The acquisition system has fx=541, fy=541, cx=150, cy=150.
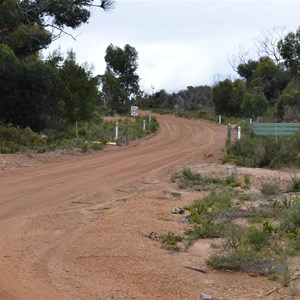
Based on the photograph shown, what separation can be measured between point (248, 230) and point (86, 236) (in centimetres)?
246

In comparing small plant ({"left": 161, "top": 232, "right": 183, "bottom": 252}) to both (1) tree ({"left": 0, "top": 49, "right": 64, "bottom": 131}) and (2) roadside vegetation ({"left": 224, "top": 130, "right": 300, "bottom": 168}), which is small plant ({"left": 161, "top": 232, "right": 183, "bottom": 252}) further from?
(1) tree ({"left": 0, "top": 49, "right": 64, "bottom": 131})

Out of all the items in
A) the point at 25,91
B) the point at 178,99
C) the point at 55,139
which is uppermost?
the point at 178,99

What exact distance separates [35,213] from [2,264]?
130 inches

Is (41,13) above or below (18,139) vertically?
above


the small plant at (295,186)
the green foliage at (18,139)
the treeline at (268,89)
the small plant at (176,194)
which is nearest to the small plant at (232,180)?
the small plant at (295,186)

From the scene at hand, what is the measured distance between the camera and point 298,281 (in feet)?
19.9

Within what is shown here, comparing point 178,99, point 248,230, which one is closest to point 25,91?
point 248,230

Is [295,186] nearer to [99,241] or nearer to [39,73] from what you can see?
[99,241]

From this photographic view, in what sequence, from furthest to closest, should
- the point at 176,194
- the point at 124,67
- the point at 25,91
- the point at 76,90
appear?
the point at 124,67 < the point at 76,90 < the point at 25,91 < the point at 176,194

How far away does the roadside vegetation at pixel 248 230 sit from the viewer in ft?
21.9

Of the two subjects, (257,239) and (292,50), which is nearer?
(257,239)

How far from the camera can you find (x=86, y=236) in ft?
27.1

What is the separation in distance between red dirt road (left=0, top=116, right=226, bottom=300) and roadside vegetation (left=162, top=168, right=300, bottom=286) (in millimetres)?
512

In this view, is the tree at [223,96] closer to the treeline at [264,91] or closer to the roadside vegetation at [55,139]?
the treeline at [264,91]
